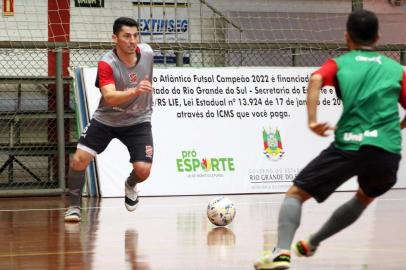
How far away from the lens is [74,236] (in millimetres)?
8352

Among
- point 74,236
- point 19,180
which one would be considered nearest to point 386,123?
point 74,236

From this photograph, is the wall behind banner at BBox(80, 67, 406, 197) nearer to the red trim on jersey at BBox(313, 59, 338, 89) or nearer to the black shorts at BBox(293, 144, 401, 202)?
the black shorts at BBox(293, 144, 401, 202)

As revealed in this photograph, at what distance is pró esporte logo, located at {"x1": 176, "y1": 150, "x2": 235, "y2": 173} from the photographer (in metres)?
13.3

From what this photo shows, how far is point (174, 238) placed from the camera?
822 cm

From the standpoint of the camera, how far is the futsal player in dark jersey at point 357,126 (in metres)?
5.71

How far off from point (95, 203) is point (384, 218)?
12.6 ft

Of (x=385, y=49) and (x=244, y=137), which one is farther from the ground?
(x=385, y=49)

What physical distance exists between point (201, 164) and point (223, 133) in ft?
1.84

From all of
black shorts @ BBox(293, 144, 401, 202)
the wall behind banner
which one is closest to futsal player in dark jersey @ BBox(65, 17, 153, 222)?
the wall behind banner

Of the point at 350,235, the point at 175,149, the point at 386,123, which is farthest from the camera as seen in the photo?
the point at 175,149

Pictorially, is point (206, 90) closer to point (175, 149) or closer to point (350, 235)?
point (175, 149)

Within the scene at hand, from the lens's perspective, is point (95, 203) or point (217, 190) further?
point (217, 190)

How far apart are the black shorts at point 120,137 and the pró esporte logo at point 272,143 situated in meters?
4.18

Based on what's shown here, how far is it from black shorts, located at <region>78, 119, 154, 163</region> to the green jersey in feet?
13.5
